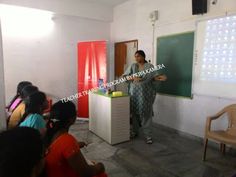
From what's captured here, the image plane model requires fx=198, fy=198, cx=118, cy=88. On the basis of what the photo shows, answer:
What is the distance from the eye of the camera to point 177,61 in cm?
367

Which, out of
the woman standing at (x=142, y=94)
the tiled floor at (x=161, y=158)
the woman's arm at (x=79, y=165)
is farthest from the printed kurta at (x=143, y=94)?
the woman's arm at (x=79, y=165)

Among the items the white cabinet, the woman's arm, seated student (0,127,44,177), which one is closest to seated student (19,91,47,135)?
the woman's arm

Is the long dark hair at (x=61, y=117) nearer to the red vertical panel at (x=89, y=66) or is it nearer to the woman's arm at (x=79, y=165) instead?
the woman's arm at (x=79, y=165)

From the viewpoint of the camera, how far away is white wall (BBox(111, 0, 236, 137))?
316cm

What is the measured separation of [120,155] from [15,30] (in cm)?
342

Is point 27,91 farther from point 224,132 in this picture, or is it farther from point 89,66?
point 224,132

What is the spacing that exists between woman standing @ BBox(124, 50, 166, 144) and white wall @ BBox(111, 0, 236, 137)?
67 centimetres

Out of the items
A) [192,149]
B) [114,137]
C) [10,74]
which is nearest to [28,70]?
[10,74]

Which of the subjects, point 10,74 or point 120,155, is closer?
point 120,155

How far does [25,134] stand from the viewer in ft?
2.53

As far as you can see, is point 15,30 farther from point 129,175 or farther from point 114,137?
point 129,175

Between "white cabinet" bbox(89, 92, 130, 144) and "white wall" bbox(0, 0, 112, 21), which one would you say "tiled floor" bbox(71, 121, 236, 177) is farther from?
"white wall" bbox(0, 0, 112, 21)

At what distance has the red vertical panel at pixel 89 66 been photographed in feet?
14.8

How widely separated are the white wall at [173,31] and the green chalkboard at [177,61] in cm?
12
